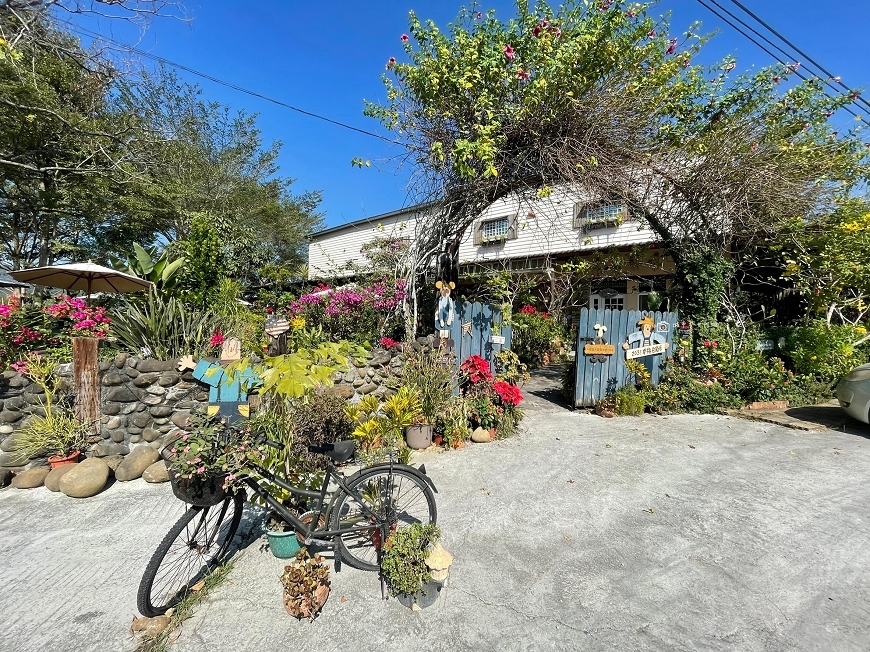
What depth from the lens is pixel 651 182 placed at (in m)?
6.46

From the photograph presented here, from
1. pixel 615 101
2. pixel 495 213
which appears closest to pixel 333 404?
pixel 615 101

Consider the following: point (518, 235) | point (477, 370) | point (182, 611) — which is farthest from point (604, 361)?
point (518, 235)

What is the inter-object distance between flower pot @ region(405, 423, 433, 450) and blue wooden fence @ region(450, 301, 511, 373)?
128 cm

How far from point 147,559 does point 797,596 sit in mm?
4168

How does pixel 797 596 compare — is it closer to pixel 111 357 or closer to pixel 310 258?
pixel 111 357

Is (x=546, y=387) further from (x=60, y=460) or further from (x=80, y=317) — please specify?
(x=80, y=317)

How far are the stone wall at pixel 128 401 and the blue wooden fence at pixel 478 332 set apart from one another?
333 centimetres

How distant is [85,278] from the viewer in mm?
6516

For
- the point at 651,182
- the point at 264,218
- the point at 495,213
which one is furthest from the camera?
the point at 264,218

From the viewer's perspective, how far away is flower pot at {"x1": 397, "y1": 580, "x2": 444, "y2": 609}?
2303 millimetres

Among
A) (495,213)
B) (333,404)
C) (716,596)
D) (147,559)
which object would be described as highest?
(495,213)

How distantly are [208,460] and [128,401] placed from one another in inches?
120

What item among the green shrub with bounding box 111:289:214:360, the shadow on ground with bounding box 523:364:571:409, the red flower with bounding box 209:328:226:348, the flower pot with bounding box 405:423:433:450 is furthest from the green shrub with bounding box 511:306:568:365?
the green shrub with bounding box 111:289:214:360

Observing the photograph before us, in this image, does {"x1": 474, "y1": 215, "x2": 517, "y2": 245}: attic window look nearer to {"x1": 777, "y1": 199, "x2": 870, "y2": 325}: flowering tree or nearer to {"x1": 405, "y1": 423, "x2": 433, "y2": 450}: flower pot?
{"x1": 777, "y1": 199, "x2": 870, "y2": 325}: flowering tree
